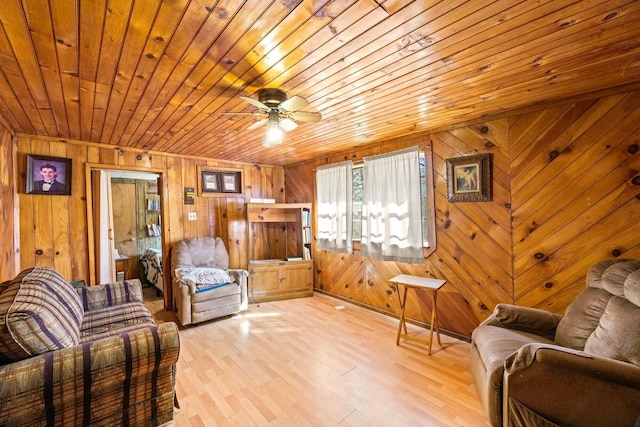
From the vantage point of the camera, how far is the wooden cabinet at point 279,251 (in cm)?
425

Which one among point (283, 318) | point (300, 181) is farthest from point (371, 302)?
point (300, 181)

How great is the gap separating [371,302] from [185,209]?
313cm

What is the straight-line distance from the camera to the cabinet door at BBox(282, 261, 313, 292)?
439cm

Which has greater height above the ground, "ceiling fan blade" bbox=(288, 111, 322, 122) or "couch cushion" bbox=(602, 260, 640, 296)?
"ceiling fan blade" bbox=(288, 111, 322, 122)

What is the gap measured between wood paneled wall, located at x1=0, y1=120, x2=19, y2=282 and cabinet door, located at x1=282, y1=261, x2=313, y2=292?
300 centimetres

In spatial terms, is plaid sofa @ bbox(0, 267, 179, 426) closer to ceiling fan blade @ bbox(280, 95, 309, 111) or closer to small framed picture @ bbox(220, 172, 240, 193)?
ceiling fan blade @ bbox(280, 95, 309, 111)

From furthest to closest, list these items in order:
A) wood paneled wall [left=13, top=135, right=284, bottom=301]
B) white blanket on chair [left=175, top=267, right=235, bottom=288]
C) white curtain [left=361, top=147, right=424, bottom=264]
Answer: white blanket on chair [left=175, top=267, right=235, bottom=288]
white curtain [left=361, top=147, right=424, bottom=264]
wood paneled wall [left=13, top=135, right=284, bottom=301]

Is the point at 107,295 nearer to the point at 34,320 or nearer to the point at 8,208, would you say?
the point at 8,208

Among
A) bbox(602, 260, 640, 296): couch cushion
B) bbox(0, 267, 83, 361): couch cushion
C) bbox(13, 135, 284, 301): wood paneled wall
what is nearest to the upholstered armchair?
bbox(13, 135, 284, 301): wood paneled wall

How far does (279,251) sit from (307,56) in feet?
13.0

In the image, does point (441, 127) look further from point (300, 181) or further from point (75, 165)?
point (75, 165)

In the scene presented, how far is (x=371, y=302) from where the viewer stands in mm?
3848

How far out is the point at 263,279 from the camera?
13.9ft

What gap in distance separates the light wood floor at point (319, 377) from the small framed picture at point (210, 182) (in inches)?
81.6
